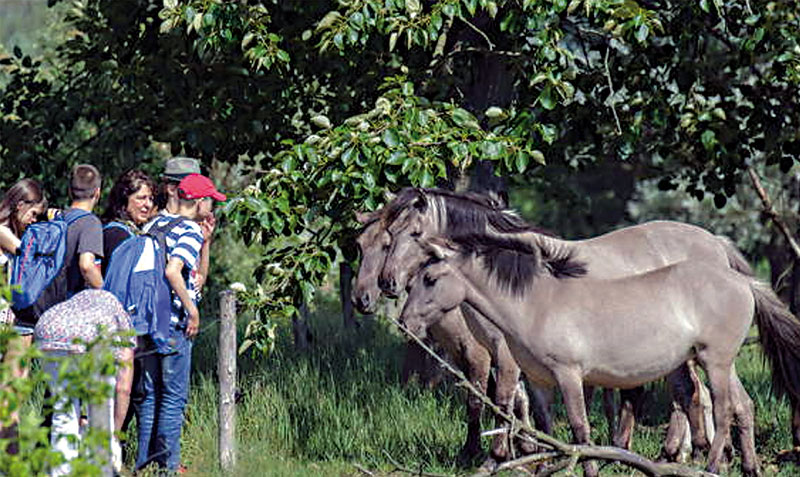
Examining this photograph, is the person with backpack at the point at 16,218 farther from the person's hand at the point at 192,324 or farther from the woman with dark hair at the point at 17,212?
the person's hand at the point at 192,324

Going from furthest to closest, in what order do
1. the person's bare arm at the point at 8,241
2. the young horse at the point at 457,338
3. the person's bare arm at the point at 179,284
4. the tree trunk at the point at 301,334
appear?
the tree trunk at the point at 301,334 < the young horse at the point at 457,338 < the person's bare arm at the point at 8,241 < the person's bare arm at the point at 179,284

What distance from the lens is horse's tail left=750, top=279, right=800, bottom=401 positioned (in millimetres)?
8484

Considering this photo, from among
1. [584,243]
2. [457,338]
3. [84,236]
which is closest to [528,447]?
[457,338]

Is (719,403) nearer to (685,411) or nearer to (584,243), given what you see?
(685,411)

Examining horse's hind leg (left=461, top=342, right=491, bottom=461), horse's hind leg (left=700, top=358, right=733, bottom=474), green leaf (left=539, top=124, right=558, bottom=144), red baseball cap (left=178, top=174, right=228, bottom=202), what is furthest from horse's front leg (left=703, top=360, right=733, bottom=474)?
red baseball cap (left=178, top=174, right=228, bottom=202)

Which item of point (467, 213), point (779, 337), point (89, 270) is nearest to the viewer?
point (89, 270)

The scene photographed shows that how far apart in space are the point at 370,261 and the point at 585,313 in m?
1.47

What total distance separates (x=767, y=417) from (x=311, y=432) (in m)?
3.60

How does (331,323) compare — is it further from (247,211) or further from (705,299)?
(705,299)

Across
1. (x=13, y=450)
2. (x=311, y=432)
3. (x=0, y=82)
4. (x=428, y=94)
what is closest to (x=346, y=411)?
(x=311, y=432)

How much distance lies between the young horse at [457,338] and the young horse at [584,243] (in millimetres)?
145

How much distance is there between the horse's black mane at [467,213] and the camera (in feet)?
26.8

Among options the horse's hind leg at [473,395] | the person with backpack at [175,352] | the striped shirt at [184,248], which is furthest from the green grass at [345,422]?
the striped shirt at [184,248]

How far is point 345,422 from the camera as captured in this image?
9.56 metres
